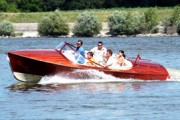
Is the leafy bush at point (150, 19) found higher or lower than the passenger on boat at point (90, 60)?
lower

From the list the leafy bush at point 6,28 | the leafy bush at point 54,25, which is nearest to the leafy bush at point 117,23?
the leafy bush at point 54,25

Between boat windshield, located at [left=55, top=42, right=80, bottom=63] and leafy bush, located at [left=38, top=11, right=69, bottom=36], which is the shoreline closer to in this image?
leafy bush, located at [left=38, top=11, right=69, bottom=36]

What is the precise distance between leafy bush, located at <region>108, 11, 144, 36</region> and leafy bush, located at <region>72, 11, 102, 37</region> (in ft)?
5.48

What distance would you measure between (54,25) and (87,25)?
4479 millimetres

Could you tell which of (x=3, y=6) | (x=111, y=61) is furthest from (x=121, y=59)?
(x=3, y=6)

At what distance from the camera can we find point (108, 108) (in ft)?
87.7

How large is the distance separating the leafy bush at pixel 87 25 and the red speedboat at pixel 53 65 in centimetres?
7054

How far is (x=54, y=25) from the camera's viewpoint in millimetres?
107750

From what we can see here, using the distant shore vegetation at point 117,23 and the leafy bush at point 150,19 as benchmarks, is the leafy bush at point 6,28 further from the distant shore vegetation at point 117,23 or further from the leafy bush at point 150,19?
the leafy bush at point 150,19

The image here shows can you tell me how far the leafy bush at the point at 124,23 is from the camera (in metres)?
106

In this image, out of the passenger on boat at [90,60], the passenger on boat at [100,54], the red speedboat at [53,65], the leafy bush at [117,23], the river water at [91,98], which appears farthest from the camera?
the leafy bush at [117,23]

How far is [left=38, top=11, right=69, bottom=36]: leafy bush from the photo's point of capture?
10786 centimetres

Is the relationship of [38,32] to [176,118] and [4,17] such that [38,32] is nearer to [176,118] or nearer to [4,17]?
[4,17]

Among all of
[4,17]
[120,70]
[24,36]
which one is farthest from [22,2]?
[120,70]
